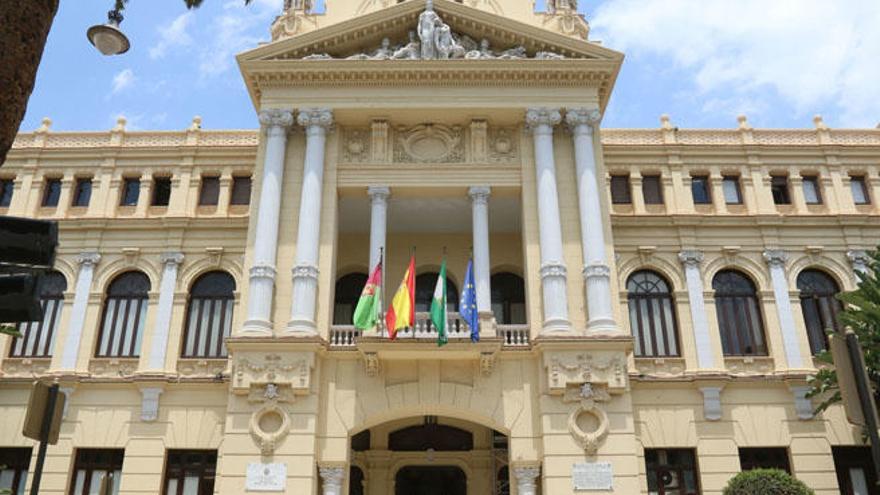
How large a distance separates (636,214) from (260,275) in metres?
13.5

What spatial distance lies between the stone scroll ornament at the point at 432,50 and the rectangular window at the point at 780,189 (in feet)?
32.8

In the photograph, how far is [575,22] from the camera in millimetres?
26406

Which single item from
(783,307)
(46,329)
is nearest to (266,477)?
(46,329)

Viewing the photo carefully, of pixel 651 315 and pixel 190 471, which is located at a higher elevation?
pixel 651 315

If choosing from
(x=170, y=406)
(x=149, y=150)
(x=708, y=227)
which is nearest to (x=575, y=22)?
(x=708, y=227)

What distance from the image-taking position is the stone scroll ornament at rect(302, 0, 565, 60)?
24.5 metres

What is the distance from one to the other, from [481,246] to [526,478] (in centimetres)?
691

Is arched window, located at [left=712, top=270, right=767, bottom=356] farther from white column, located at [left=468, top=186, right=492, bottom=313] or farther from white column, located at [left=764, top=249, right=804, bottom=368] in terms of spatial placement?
white column, located at [left=468, top=186, right=492, bottom=313]

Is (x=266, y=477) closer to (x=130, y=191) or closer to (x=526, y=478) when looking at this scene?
(x=526, y=478)

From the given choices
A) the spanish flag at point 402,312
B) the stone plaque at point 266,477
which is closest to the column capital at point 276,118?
the spanish flag at point 402,312

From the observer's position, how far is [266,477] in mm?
19812

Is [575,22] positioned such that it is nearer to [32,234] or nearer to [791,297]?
[791,297]

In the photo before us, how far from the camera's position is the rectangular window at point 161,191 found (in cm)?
2824

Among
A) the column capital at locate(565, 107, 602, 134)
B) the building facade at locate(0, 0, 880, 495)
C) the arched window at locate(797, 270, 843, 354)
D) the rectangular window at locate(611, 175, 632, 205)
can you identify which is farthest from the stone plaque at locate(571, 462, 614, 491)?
the rectangular window at locate(611, 175, 632, 205)
